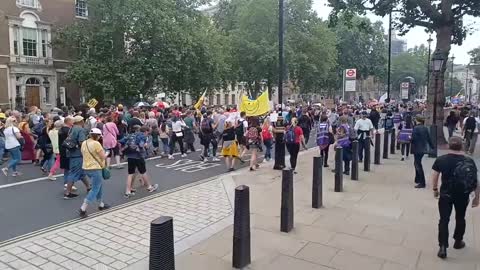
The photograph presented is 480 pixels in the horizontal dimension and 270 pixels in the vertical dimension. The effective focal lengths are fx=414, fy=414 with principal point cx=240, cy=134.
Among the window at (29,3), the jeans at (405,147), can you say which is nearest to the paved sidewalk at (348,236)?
the jeans at (405,147)

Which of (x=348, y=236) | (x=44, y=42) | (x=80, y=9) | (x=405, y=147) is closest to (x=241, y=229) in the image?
(x=348, y=236)

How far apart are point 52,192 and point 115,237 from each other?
3.49 meters

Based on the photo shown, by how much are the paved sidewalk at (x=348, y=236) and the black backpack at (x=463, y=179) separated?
0.88 m

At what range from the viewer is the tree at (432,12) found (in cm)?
1695

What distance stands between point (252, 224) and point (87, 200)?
9.16 ft

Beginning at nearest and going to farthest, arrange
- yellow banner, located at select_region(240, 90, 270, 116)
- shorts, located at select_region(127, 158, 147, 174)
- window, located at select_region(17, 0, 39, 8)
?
shorts, located at select_region(127, 158, 147, 174)
yellow banner, located at select_region(240, 90, 270, 116)
window, located at select_region(17, 0, 39, 8)

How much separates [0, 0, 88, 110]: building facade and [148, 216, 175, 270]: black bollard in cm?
3186

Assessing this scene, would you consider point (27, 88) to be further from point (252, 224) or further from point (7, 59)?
point (252, 224)

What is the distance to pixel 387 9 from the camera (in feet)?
57.5

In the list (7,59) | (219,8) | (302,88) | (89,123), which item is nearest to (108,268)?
(89,123)

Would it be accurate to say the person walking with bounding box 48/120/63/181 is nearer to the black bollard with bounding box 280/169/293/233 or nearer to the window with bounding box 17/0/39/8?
the black bollard with bounding box 280/169/293/233

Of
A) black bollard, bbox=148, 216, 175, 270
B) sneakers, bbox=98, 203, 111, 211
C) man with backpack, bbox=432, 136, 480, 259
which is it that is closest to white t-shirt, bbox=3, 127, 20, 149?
sneakers, bbox=98, 203, 111, 211

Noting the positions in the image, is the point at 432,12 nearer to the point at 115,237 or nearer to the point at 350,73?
the point at 350,73

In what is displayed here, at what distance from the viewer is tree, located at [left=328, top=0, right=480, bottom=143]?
55.6ft
